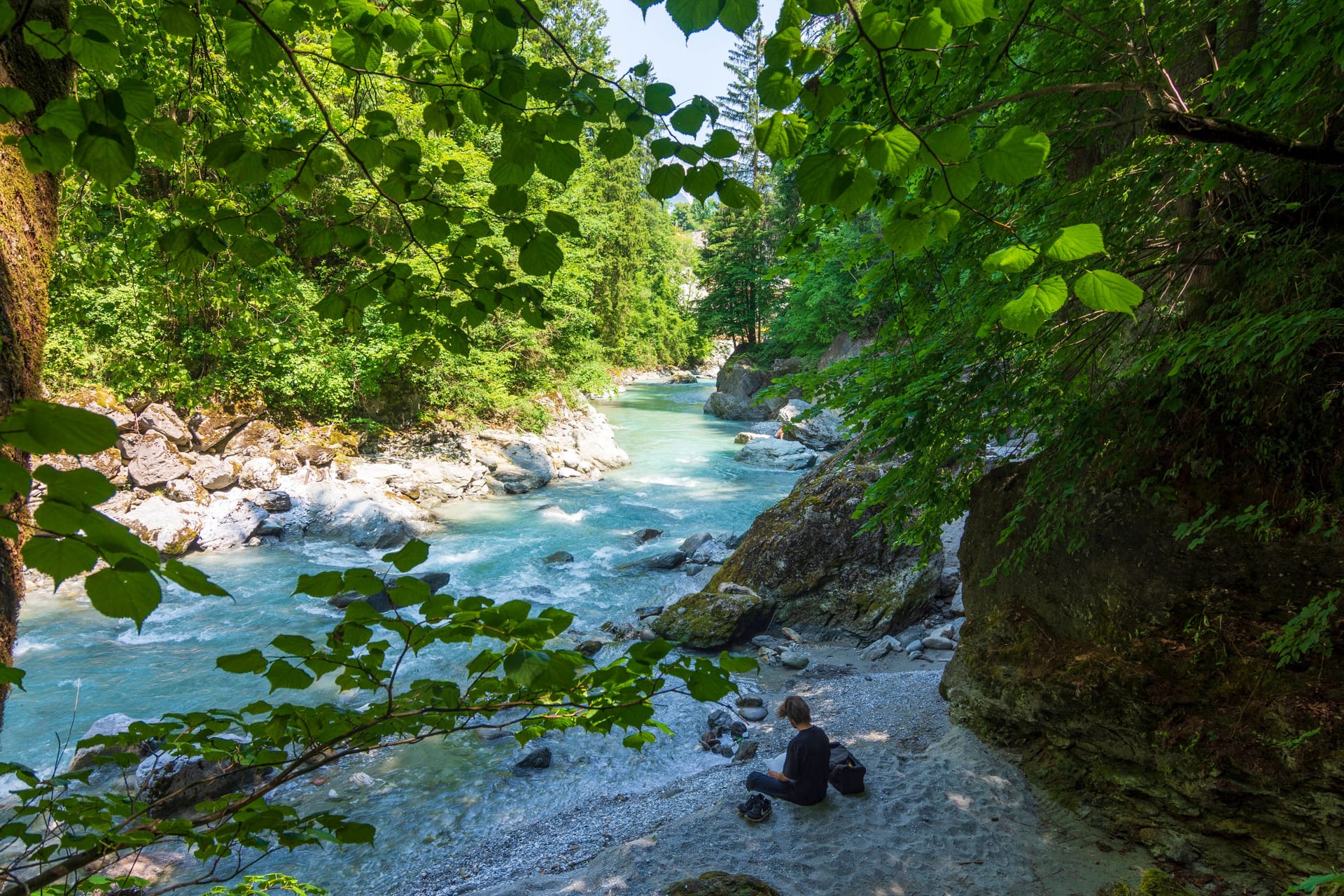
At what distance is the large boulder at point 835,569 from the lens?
27.5 feet

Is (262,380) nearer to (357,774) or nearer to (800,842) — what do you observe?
(357,774)

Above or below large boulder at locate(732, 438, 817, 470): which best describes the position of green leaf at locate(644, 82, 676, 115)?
above

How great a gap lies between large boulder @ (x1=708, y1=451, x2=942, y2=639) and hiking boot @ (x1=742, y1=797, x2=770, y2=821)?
A: 154 inches

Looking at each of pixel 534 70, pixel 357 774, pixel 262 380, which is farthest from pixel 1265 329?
pixel 262 380

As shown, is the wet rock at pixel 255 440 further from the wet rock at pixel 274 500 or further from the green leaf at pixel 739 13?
the green leaf at pixel 739 13

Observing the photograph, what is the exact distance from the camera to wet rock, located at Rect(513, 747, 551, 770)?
20.2 feet

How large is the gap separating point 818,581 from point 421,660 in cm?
524

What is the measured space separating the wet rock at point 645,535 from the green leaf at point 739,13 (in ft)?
37.3

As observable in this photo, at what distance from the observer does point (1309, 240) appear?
276 centimetres

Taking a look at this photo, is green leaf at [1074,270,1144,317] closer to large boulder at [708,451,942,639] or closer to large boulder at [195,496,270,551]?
large boulder at [708,451,942,639]

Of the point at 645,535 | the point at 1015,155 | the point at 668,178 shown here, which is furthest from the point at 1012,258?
the point at 645,535

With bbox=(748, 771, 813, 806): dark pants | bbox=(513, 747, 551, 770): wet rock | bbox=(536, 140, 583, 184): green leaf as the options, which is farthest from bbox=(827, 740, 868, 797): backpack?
bbox=(536, 140, 583, 184): green leaf

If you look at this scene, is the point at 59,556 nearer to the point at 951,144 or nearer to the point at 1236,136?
the point at 951,144

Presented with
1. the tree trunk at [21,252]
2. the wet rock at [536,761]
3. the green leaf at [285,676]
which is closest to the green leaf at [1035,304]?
the green leaf at [285,676]
